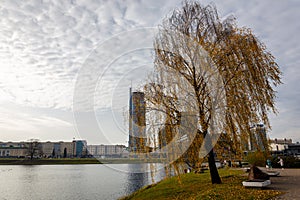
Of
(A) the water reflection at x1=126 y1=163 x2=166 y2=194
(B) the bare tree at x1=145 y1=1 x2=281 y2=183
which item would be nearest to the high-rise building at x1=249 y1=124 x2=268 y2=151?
(B) the bare tree at x1=145 y1=1 x2=281 y2=183

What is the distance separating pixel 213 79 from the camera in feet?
33.7

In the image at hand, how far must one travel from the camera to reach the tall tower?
10.1 metres

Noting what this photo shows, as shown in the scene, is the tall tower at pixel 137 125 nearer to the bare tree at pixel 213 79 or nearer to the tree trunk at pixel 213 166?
the bare tree at pixel 213 79

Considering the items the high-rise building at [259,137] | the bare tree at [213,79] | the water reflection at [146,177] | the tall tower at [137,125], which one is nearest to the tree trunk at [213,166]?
the bare tree at [213,79]

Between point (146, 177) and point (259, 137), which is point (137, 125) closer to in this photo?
point (259, 137)

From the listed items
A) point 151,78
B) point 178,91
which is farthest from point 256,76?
point 151,78

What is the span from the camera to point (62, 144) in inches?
5364

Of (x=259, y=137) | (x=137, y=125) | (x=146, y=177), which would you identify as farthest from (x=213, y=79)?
(x=146, y=177)

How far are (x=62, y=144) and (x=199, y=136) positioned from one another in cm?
13911

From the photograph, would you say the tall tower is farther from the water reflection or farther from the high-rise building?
the high-rise building

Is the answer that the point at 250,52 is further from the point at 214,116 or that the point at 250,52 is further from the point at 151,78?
the point at 151,78

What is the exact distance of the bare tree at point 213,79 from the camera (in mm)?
9664

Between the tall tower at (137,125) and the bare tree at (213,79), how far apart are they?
0.55 m

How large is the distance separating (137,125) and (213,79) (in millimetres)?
3928
